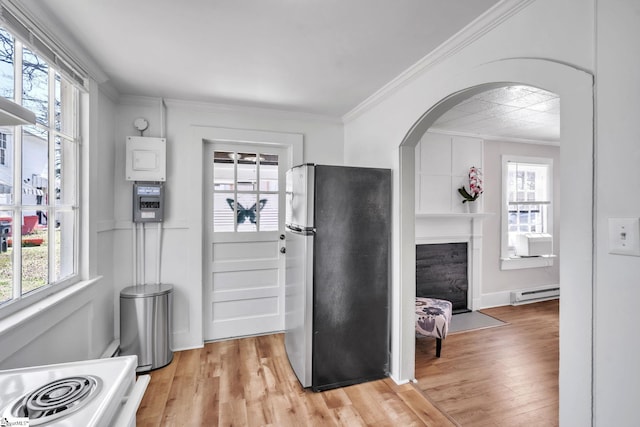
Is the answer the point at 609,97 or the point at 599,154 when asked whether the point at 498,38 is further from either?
the point at 599,154

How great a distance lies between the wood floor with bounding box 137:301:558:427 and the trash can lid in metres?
0.64

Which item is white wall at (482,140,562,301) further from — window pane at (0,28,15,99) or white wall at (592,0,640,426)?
window pane at (0,28,15,99)

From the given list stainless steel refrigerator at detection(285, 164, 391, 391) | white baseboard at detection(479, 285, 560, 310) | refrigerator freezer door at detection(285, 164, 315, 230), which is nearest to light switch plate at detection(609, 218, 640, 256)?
stainless steel refrigerator at detection(285, 164, 391, 391)

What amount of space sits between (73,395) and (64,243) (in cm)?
155

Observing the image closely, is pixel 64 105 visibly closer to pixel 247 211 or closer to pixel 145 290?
pixel 145 290

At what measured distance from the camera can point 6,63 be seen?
1.40m

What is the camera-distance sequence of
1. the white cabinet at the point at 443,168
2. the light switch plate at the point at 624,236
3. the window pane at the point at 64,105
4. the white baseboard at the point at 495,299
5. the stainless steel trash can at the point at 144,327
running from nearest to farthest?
1. the light switch plate at the point at 624,236
2. the window pane at the point at 64,105
3. the stainless steel trash can at the point at 144,327
4. the white cabinet at the point at 443,168
5. the white baseboard at the point at 495,299

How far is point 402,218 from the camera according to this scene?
2.36 metres

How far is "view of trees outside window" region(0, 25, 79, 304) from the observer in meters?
1.42

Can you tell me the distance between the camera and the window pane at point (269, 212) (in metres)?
3.25

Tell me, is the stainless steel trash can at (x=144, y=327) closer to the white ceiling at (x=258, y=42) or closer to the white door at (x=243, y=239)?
the white door at (x=243, y=239)

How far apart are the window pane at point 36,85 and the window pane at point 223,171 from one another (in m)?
1.46

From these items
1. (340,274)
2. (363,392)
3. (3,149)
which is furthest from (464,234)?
(3,149)

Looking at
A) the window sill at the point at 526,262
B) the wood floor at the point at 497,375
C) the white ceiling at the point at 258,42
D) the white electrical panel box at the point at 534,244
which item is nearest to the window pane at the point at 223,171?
the white ceiling at the point at 258,42
